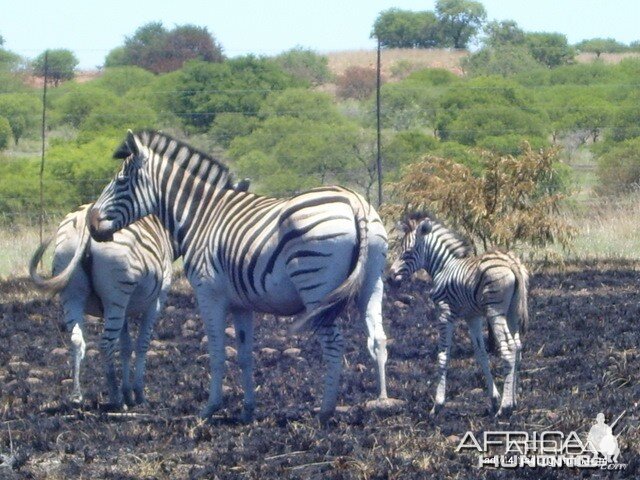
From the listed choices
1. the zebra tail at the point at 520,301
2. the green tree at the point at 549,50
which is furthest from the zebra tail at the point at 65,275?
the green tree at the point at 549,50

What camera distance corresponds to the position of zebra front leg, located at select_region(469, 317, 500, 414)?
27.8 feet

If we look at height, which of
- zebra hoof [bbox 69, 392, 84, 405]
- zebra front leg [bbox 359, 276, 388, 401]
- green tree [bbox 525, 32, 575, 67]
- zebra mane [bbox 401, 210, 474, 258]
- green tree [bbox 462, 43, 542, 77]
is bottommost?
zebra hoof [bbox 69, 392, 84, 405]

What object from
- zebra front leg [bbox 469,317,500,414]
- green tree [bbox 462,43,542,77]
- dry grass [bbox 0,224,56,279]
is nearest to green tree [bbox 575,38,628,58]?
green tree [bbox 462,43,542,77]

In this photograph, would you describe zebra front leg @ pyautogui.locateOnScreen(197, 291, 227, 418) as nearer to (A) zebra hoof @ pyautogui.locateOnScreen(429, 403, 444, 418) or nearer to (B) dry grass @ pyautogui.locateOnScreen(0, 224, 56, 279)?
(A) zebra hoof @ pyautogui.locateOnScreen(429, 403, 444, 418)

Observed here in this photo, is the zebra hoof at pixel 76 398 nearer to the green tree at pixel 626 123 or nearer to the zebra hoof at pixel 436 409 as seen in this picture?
the zebra hoof at pixel 436 409

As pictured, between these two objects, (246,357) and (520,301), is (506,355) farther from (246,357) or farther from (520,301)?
(246,357)

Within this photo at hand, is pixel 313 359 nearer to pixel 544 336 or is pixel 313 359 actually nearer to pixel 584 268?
pixel 544 336

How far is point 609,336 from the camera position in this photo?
37.7 ft

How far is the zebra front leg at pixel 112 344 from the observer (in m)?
9.44

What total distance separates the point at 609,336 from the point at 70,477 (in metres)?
6.15

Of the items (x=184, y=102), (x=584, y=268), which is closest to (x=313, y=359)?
(x=584, y=268)

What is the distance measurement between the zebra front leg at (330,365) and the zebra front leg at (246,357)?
63 centimetres

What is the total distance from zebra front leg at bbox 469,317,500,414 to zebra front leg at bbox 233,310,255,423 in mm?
1677

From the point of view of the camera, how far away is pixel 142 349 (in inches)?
384
